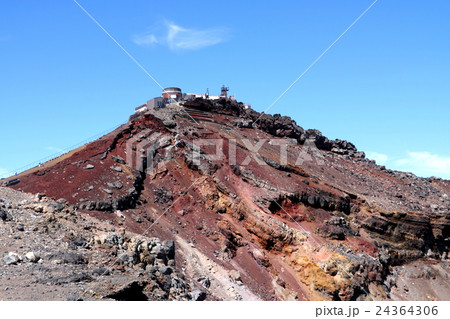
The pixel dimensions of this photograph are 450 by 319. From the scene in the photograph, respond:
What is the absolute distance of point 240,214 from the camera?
35.5m

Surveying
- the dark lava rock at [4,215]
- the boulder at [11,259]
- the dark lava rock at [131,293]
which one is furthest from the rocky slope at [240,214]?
the dark lava rock at [4,215]

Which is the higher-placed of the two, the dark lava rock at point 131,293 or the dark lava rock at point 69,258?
the dark lava rock at point 69,258

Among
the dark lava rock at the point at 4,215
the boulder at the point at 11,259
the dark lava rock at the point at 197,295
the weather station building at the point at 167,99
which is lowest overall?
the dark lava rock at the point at 197,295

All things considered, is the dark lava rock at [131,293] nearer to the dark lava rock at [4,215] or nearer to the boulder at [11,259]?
the boulder at [11,259]

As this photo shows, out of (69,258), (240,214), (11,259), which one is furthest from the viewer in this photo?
(240,214)

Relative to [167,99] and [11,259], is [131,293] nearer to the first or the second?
[11,259]

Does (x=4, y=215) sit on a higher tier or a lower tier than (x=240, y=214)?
lower

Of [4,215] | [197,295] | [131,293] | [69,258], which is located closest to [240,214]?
[197,295]

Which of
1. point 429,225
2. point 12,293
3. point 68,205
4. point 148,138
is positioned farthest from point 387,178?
point 12,293

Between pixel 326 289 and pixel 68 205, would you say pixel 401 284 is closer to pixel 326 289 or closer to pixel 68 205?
pixel 326 289

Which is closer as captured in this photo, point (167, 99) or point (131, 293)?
point (131, 293)

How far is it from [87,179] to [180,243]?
755 cm

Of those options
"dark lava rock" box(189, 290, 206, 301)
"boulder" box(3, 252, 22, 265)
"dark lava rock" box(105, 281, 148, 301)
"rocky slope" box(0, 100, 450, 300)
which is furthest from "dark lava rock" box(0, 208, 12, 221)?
"dark lava rock" box(189, 290, 206, 301)

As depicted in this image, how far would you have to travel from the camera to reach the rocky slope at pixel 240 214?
98.2 feet
